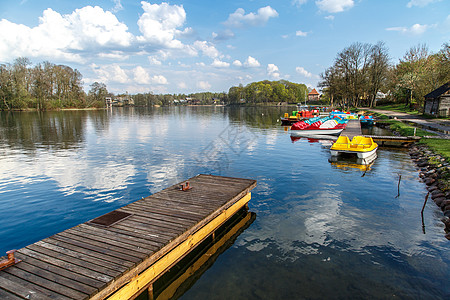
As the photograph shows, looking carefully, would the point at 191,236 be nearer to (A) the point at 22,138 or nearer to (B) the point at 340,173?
(B) the point at 340,173

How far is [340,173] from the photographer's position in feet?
62.1

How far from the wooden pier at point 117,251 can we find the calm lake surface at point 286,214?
139 centimetres

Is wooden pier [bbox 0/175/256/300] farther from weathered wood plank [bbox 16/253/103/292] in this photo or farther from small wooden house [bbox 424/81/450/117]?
small wooden house [bbox 424/81/450/117]

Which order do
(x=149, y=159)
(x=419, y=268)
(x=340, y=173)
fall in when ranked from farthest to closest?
(x=149, y=159)
(x=340, y=173)
(x=419, y=268)

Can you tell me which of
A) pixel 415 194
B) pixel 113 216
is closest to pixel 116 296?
pixel 113 216

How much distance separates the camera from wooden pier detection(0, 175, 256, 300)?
5.59m

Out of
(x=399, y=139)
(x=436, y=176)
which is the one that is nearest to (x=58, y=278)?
(x=436, y=176)

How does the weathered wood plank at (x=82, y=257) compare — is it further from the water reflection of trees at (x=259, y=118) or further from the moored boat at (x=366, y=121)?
the moored boat at (x=366, y=121)

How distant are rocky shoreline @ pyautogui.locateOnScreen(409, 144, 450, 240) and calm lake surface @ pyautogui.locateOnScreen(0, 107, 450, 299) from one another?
0.40m

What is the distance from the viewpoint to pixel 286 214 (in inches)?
478

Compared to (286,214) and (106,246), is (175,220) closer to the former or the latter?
(106,246)

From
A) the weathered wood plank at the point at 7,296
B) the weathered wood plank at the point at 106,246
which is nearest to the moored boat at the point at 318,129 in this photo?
the weathered wood plank at the point at 106,246

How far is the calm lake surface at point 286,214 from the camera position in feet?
25.3

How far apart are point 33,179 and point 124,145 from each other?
43.5 ft
